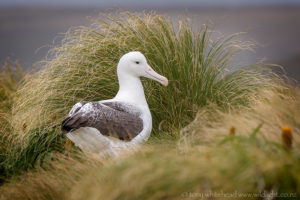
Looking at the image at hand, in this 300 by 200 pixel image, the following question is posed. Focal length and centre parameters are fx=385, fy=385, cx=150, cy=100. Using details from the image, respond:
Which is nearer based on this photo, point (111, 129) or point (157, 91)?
point (111, 129)

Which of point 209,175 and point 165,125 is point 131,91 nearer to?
point 165,125

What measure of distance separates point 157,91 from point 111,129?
1.71 meters

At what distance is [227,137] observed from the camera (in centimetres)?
301

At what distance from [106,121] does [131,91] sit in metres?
0.63

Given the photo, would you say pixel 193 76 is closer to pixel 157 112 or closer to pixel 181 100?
pixel 181 100

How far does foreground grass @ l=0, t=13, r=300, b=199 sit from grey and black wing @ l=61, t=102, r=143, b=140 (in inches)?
13.0

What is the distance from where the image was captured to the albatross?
369 cm

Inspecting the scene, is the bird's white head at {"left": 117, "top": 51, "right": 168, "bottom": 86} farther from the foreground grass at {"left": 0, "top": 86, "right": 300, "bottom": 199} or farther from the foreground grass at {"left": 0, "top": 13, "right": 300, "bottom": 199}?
the foreground grass at {"left": 0, "top": 86, "right": 300, "bottom": 199}

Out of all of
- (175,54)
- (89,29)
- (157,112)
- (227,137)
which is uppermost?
(89,29)

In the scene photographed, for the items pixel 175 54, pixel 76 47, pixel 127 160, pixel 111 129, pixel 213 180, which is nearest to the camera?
pixel 213 180

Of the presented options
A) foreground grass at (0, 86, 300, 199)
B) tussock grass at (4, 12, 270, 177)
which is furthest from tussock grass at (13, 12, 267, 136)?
foreground grass at (0, 86, 300, 199)

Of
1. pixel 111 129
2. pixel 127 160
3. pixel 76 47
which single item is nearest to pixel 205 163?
pixel 127 160

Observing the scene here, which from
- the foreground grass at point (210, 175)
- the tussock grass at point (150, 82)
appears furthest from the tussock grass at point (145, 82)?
the foreground grass at point (210, 175)

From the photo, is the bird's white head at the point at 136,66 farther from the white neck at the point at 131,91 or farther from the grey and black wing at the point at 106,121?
the grey and black wing at the point at 106,121
